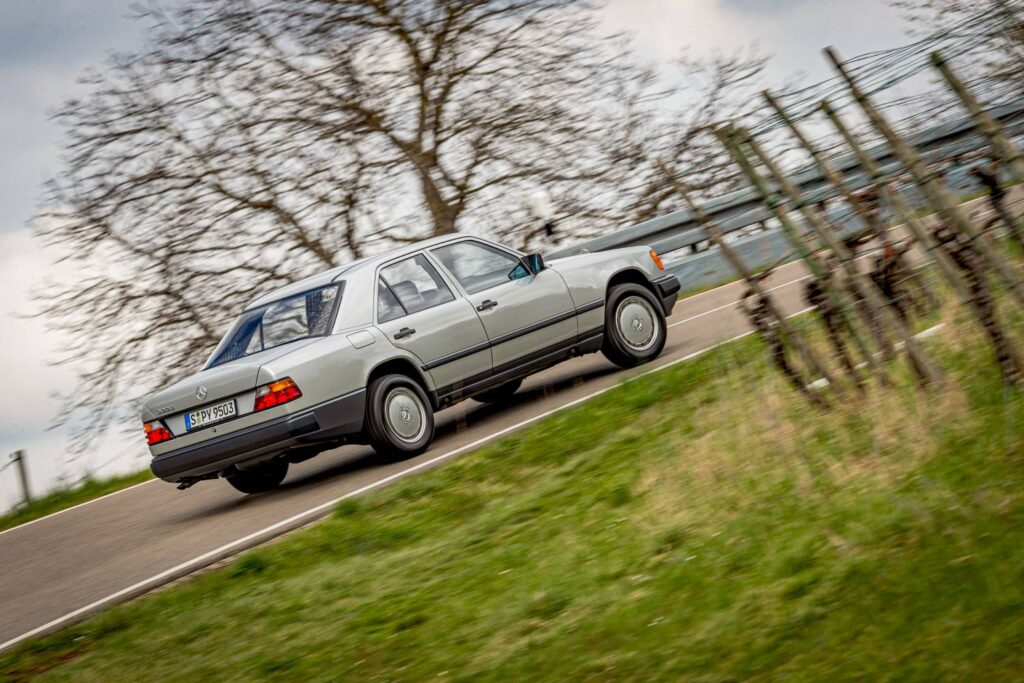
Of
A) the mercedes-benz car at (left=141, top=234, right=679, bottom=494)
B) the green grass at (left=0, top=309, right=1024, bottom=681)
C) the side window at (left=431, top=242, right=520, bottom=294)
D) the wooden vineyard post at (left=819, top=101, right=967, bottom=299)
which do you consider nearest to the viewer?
the green grass at (left=0, top=309, right=1024, bottom=681)

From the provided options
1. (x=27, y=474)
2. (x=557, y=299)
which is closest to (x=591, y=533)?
(x=557, y=299)

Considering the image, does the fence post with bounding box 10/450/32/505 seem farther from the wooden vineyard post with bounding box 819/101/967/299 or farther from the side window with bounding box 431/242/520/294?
the wooden vineyard post with bounding box 819/101/967/299

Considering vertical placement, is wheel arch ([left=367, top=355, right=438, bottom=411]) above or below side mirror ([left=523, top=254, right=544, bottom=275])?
below

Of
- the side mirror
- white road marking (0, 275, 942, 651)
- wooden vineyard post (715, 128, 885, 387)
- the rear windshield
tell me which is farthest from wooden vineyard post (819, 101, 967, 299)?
the side mirror

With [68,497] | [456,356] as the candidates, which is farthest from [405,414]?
[68,497]

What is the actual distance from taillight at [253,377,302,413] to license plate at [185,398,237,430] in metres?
0.33

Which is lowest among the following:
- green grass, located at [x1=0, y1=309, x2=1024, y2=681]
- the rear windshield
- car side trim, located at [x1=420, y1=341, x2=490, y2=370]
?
green grass, located at [x1=0, y1=309, x2=1024, y2=681]

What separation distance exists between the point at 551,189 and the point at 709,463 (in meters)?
15.4

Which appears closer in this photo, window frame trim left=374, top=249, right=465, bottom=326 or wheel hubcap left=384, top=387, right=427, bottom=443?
wheel hubcap left=384, top=387, right=427, bottom=443

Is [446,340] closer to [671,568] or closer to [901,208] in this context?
[901,208]

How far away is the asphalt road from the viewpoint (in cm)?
908

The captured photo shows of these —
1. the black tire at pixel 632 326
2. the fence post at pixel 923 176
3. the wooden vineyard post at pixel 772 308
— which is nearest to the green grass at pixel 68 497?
the black tire at pixel 632 326

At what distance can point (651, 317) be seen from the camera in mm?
13305

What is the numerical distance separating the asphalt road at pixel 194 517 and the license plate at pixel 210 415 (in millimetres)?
792
